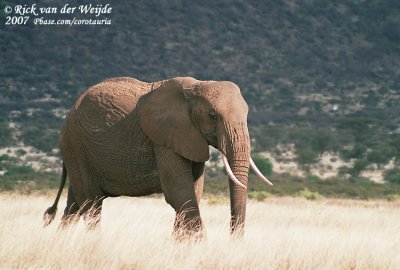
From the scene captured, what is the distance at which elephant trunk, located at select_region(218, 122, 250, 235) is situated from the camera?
9789mm

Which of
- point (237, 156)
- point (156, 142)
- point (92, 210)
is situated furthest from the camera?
point (92, 210)

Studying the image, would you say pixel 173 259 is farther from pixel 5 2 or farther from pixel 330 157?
pixel 5 2

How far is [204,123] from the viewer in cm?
1023

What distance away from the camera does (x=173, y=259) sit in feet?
28.2

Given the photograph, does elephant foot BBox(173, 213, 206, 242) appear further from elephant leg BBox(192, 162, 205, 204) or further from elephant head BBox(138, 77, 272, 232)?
elephant leg BBox(192, 162, 205, 204)

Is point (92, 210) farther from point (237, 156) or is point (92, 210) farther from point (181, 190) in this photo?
point (237, 156)

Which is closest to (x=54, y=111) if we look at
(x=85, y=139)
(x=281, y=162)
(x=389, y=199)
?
(x=281, y=162)

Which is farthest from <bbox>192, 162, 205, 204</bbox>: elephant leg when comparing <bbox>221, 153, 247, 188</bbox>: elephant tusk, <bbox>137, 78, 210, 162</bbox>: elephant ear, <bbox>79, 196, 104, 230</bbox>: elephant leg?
<bbox>79, 196, 104, 230</bbox>: elephant leg

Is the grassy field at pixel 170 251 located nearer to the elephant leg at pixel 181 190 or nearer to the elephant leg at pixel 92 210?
the elephant leg at pixel 181 190

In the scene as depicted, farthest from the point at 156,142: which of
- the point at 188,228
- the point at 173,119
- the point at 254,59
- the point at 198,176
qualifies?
the point at 254,59

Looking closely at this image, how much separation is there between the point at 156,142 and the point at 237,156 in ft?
4.13

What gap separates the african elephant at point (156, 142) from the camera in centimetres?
991

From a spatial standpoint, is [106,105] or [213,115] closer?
[213,115]

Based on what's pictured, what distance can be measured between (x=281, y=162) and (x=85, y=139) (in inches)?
1856
